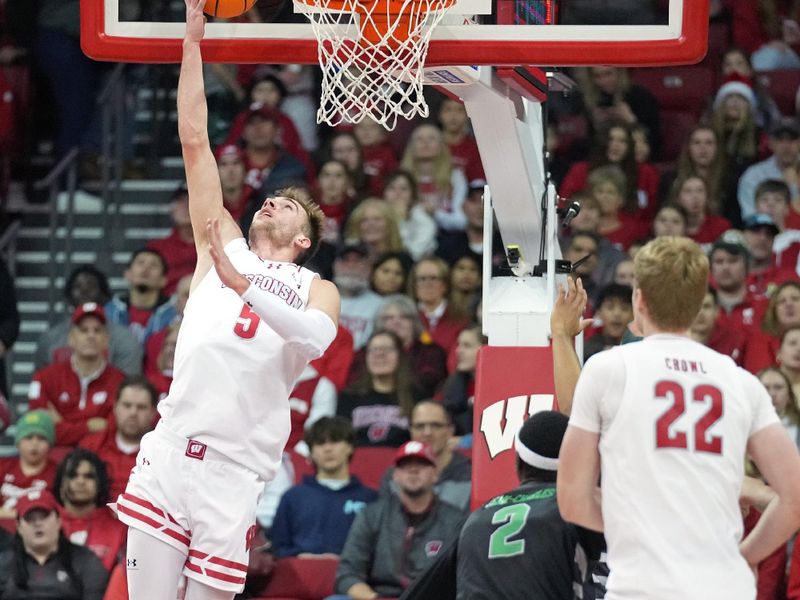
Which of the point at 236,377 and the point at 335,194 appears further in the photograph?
the point at 335,194

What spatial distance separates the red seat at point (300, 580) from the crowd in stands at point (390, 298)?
94mm

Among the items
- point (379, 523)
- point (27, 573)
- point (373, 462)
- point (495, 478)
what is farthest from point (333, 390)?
point (495, 478)

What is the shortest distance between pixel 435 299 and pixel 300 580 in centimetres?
271

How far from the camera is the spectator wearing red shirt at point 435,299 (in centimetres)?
1102

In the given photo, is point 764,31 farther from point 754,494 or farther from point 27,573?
point 754,494

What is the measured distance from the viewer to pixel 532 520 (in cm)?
519

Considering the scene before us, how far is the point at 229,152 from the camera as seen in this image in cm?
1224

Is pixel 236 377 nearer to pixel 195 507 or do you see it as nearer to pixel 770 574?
pixel 195 507

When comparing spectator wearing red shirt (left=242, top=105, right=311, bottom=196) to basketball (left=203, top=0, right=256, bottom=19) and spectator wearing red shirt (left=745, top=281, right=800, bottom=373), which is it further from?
basketball (left=203, top=0, right=256, bottom=19)

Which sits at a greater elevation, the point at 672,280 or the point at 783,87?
the point at 783,87

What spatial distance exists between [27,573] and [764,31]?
8.10 metres

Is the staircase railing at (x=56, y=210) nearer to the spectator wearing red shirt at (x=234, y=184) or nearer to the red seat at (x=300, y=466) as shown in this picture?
the spectator wearing red shirt at (x=234, y=184)

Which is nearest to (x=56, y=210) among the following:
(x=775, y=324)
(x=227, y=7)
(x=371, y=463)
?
(x=371, y=463)

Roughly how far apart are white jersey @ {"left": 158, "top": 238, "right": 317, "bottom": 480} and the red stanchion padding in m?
1.34
